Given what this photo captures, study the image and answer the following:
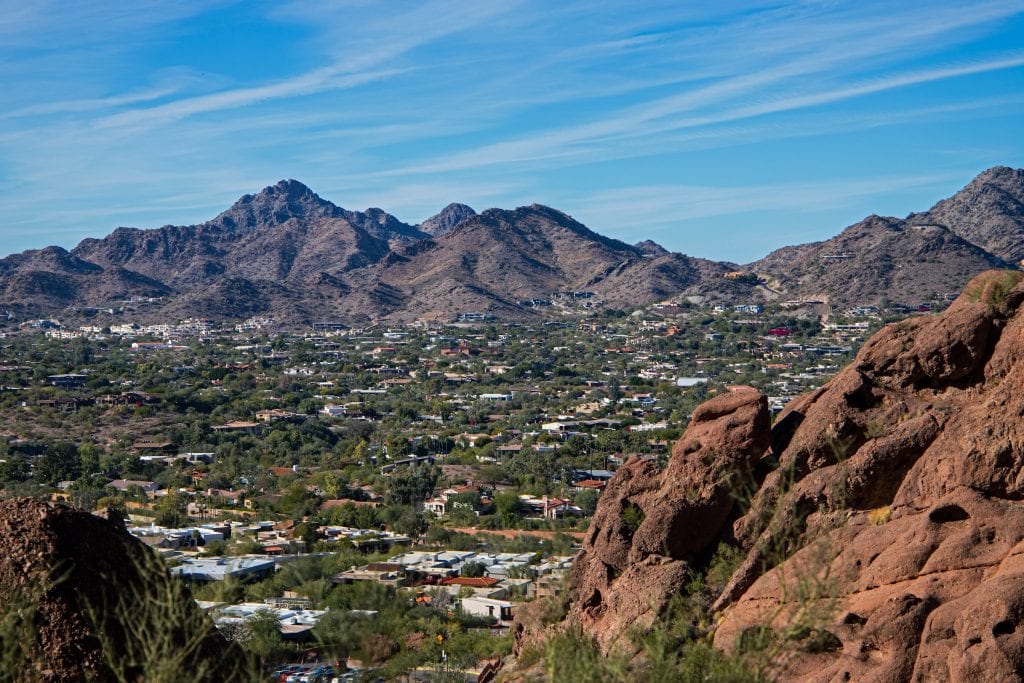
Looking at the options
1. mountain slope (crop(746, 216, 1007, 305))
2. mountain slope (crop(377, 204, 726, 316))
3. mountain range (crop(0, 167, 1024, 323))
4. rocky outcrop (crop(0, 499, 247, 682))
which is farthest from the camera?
mountain slope (crop(377, 204, 726, 316))

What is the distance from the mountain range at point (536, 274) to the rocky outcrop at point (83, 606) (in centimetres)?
12066

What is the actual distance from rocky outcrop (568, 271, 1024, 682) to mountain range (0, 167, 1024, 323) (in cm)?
11464

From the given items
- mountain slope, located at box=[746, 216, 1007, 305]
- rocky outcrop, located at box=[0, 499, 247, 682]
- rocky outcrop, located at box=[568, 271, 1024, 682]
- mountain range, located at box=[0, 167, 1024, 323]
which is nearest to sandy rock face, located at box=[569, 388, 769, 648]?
rocky outcrop, located at box=[568, 271, 1024, 682]

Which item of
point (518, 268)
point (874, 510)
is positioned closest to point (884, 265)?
point (518, 268)

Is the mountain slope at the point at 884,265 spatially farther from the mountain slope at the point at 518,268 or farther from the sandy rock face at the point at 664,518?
the sandy rock face at the point at 664,518

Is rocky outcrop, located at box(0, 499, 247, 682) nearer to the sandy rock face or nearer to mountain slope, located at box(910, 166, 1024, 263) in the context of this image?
the sandy rock face

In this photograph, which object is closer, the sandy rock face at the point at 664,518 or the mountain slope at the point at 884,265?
the sandy rock face at the point at 664,518

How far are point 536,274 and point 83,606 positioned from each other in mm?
162180

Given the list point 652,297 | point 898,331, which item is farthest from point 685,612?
point 652,297

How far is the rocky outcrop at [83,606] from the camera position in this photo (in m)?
7.83

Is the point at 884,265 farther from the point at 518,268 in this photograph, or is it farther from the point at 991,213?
the point at 518,268

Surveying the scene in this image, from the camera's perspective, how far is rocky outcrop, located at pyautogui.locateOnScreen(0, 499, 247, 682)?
7832mm

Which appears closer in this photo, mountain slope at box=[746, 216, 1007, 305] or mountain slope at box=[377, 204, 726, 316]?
mountain slope at box=[746, 216, 1007, 305]

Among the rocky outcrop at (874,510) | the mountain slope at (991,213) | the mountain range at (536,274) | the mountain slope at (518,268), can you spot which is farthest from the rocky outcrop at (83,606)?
the mountain slope at (991,213)
